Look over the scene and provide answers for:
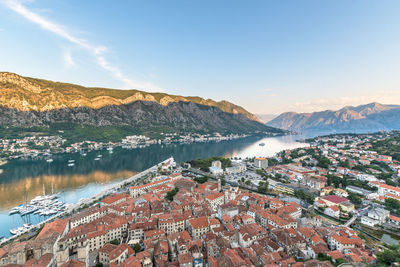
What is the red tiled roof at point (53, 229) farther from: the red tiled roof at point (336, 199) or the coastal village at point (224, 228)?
the red tiled roof at point (336, 199)

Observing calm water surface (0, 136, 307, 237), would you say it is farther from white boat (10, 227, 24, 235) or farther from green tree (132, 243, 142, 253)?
green tree (132, 243, 142, 253)

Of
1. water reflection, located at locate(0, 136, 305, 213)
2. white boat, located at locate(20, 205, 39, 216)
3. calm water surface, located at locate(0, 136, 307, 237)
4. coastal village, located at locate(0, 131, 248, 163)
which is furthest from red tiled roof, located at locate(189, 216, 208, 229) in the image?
coastal village, located at locate(0, 131, 248, 163)

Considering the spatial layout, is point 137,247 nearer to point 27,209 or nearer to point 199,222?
point 199,222

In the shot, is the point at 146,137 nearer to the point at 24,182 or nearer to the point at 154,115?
the point at 154,115

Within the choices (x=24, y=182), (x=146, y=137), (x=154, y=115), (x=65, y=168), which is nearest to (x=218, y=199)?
→ (x=24, y=182)

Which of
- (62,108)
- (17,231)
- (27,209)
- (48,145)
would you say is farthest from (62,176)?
(62,108)

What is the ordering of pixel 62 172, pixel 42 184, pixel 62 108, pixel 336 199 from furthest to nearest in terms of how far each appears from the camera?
pixel 62 108 → pixel 62 172 → pixel 42 184 → pixel 336 199

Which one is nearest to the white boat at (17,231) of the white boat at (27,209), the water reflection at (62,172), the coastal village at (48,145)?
the white boat at (27,209)

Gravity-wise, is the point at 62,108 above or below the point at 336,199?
above
